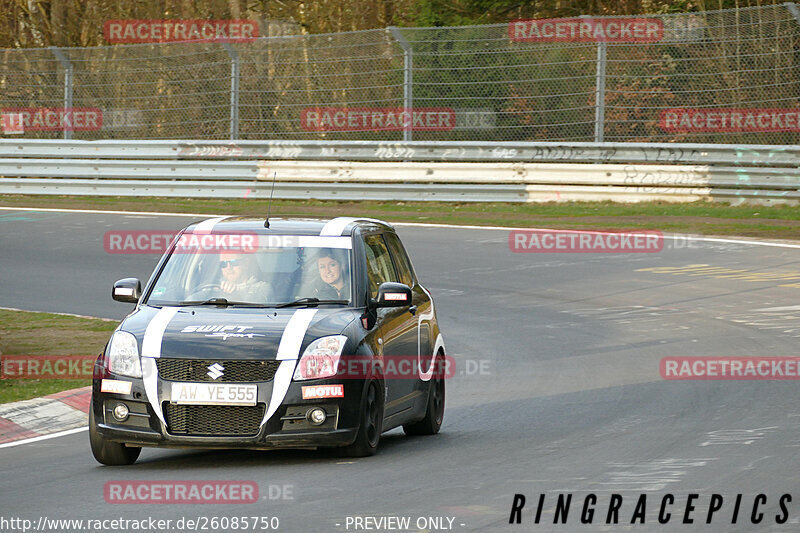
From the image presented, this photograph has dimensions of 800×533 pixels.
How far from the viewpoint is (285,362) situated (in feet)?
27.1

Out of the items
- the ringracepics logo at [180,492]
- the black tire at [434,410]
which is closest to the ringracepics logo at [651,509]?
the ringracepics logo at [180,492]

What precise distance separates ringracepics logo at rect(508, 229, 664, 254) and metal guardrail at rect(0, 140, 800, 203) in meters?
3.58

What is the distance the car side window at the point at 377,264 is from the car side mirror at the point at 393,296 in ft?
0.67

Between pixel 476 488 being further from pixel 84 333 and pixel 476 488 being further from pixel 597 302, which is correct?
pixel 597 302

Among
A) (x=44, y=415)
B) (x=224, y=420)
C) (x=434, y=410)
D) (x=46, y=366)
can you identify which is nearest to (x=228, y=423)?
(x=224, y=420)

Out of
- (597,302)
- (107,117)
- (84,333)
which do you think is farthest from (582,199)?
(84,333)

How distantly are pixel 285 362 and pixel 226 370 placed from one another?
1.17 feet

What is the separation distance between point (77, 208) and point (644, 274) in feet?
44.1

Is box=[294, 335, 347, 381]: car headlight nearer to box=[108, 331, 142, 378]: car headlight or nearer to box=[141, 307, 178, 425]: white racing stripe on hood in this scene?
box=[141, 307, 178, 425]: white racing stripe on hood

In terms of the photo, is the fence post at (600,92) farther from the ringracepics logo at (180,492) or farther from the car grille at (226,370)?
the ringracepics logo at (180,492)

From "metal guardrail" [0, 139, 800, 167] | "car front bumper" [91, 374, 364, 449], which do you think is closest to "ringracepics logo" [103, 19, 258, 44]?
"metal guardrail" [0, 139, 800, 167]

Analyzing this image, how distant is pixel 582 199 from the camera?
1020 inches

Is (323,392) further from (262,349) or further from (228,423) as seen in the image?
(228,423)

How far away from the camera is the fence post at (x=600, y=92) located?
25.8 m
